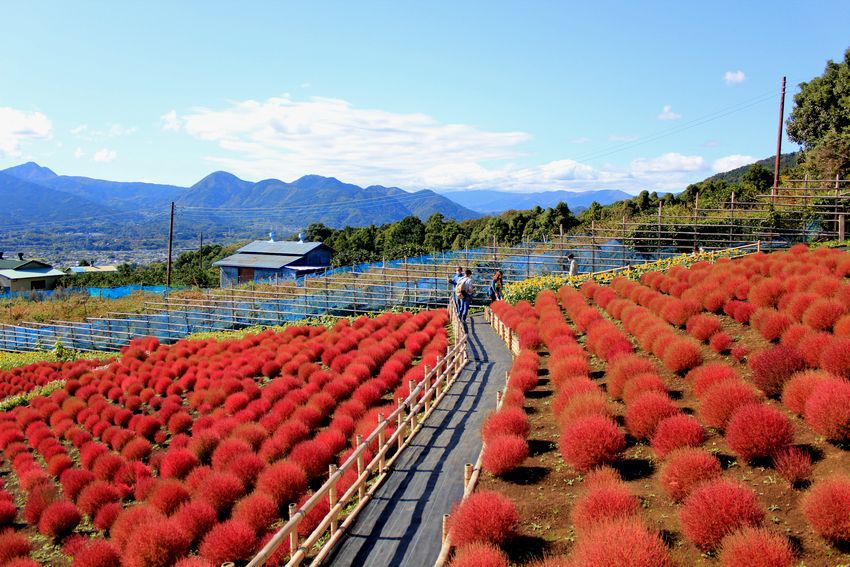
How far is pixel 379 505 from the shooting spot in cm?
854

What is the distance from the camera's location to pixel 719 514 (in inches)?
203

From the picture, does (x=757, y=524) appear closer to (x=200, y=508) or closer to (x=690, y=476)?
(x=690, y=476)

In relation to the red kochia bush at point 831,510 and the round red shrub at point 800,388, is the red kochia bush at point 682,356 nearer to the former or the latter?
the round red shrub at point 800,388

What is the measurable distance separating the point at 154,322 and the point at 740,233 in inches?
1202

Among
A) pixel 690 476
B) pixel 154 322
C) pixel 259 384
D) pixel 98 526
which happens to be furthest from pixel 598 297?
pixel 154 322

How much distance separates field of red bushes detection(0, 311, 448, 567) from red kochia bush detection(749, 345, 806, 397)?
238 inches

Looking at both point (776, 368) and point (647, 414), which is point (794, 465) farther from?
point (776, 368)

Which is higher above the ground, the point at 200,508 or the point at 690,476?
the point at 690,476

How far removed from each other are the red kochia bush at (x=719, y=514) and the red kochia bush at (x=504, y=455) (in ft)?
8.35

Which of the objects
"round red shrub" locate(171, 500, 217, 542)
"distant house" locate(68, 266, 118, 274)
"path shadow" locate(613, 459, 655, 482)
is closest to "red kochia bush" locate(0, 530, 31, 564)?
"round red shrub" locate(171, 500, 217, 542)

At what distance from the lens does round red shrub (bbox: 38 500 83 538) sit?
34.4 ft

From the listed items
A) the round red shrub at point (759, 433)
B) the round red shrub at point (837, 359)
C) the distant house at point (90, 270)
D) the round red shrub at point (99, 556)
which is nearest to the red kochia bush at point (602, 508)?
the round red shrub at point (759, 433)

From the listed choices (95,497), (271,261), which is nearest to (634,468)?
(95,497)

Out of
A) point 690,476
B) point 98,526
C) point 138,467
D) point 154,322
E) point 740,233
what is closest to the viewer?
point 690,476
